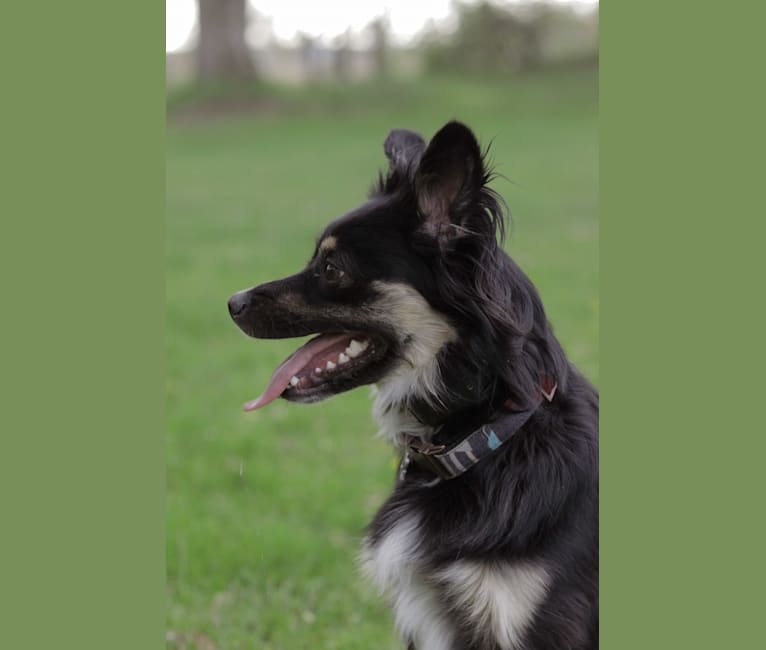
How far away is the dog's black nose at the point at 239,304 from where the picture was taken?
3.62 metres

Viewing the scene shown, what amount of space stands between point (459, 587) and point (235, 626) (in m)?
1.78

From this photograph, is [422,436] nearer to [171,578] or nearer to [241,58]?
[171,578]

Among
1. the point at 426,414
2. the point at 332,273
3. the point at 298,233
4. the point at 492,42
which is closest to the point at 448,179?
the point at 332,273

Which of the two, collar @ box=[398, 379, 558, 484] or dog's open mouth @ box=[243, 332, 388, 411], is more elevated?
dog's open mouth @ box=[243, 332, 388, 411]

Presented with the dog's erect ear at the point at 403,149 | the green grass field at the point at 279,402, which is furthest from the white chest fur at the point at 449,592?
the dog's erect ear at the point at 403,149

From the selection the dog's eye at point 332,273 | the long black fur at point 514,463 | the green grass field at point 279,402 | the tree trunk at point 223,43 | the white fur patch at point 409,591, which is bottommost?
the green grass field at point 279,402

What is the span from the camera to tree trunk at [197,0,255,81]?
21.4m

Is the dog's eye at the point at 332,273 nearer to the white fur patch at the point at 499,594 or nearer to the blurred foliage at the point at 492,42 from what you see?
the white fur patch at the point at 499,594

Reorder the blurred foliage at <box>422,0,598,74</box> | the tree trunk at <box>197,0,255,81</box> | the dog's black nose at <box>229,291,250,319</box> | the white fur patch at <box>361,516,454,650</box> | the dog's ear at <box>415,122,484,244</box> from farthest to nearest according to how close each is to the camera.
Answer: the tree trunk at <box>197,0,255,81</box> < the blurred foliage at <box>422,0,598,74</box> < the dog's black nose at <box>229,291,250,319</box> < the white fur patch at <box>361,516,454,650</box> < the dog's ear at <box>415,122,484,244</box>

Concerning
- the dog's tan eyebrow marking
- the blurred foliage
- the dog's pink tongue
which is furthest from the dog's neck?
the blurred foliage

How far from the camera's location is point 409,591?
11.3 ft

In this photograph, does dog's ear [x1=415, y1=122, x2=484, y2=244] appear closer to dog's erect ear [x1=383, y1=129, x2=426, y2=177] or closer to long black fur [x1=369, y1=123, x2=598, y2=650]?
long black fur [x1=369, y1=123, x2=598, y2=650]

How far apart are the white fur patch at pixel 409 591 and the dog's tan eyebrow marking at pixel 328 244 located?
3.60 feet

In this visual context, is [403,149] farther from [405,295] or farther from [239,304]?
[239,304]
